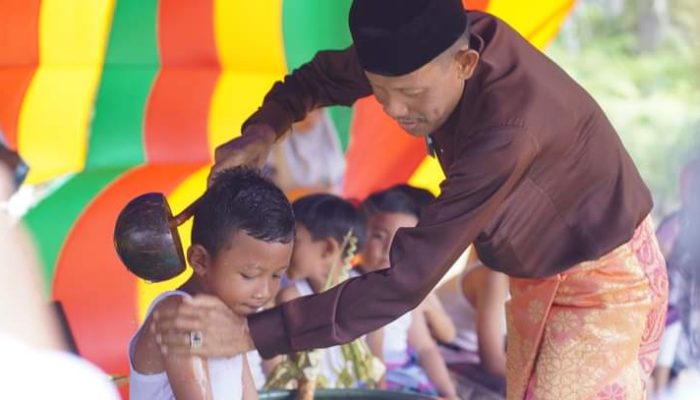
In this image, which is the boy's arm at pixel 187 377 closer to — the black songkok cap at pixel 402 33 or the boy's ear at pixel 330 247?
the black songkok cap at pixel 402 33

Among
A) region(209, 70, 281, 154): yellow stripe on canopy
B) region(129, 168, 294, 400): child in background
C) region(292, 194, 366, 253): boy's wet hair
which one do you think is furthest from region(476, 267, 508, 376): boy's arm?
region(129, 168, 294, 400): child in background

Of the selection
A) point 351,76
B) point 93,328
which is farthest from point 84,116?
point 351,76

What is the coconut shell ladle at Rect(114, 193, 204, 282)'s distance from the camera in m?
2.18

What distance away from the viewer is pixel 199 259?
2.41 m

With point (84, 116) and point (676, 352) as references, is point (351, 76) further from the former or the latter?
point (676, 352)

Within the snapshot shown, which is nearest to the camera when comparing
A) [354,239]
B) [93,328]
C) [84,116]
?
[354,239]

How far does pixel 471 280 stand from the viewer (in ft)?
14.0

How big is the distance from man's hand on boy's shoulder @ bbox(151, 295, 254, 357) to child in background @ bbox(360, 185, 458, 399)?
1694mm

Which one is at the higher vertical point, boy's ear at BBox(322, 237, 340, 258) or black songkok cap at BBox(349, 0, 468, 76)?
black songkok cap at BBox(349, 0, 468, 76)

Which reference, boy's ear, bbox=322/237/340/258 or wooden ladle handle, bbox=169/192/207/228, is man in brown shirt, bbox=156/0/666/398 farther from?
boy's ear, bbox=322/237/340/258

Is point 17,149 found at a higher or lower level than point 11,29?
lower

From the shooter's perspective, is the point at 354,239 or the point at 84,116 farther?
the point at 84,116

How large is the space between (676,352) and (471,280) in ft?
2.36

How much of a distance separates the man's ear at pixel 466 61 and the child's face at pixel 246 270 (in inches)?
18.0
